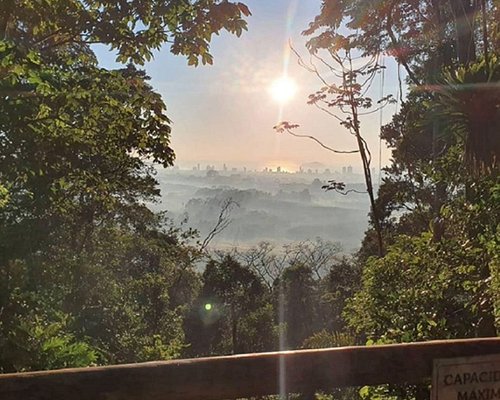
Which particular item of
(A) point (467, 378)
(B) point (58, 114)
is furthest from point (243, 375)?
(B) point (58, 114)

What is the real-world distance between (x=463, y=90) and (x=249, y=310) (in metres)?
19.0

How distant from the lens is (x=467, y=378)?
1.32 m

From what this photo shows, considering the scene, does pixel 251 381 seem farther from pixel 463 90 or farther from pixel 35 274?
pixel 35 274

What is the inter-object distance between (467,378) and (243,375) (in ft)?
2.10

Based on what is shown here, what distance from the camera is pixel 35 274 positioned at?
4559mm

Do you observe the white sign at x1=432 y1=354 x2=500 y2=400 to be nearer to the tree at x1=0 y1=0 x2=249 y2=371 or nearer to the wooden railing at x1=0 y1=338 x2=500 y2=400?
the wooden railing at x1=0 y1=338 x2=500 y2=400

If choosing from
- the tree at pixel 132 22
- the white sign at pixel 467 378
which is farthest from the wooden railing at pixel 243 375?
the tree at pixel 132 22

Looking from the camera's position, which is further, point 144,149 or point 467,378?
point 144,149

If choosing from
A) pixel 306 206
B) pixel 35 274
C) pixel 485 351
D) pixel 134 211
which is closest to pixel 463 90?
pixel 485 351

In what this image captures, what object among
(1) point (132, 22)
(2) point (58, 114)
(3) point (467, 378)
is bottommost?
(3) point (467, 378)

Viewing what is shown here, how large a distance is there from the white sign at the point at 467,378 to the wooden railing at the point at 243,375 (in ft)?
0.07

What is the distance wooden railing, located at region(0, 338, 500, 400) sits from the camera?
1.06 m

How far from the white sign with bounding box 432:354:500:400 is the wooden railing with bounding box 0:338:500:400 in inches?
0.9

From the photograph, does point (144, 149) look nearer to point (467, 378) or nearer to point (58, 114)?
Answer: point (58, 114)
